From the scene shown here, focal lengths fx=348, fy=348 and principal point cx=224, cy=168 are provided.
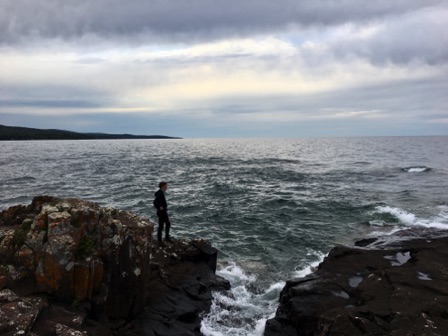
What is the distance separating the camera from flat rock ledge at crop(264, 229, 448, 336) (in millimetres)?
9688

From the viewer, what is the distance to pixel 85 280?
10.5 meters

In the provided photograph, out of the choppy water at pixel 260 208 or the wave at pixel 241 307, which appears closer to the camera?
the wave at pixel 241 307

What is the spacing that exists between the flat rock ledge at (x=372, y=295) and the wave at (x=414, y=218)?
10082mm

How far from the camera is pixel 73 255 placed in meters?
10.4

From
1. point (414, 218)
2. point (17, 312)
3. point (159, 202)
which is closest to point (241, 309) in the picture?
point (159, 202)

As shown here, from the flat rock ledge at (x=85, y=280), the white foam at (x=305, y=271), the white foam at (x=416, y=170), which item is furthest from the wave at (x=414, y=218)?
the white foam at (x=416, y=170)

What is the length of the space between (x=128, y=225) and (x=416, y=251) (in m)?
12.3

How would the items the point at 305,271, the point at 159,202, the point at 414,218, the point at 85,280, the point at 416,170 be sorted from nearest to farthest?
1. the point at 85,280
2. the point at 159,202
3. the point at 305,271
4. the point at 414,218
5. the point at 416,170

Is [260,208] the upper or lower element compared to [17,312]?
lower

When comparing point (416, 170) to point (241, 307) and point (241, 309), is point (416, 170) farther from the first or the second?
point (241, 309)

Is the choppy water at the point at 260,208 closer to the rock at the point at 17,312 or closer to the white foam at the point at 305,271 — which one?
the white foam at the point at 305,271

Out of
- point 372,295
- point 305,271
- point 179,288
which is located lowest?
point 305,271

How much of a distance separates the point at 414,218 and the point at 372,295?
18356 mm

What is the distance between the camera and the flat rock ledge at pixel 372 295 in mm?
9688
